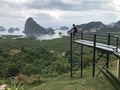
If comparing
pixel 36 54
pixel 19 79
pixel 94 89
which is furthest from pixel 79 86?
pixel 36 54

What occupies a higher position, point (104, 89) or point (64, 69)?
point (104, 89)

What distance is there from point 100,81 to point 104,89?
1.58 meters

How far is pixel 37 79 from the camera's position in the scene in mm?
Answer: 20000

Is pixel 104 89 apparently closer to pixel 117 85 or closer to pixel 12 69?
pixel 117 85

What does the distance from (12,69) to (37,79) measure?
23800mm

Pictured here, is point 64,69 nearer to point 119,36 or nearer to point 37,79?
point 37,79

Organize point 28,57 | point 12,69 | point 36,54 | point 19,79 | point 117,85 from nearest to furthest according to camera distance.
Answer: point 117,85
point 19,79
point 12,69
point 28,57
point 36,54

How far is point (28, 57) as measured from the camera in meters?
66.8

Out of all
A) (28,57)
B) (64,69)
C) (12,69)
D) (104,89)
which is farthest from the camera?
(28,57)

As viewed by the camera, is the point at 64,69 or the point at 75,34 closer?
the point at 75,34

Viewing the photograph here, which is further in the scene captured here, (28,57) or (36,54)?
(36,54)

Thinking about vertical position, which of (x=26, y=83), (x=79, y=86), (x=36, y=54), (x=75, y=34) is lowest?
(x=36, y=54)

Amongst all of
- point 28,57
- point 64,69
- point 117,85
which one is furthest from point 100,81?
point 28,57

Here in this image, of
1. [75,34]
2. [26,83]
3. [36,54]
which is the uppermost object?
[75,34]
